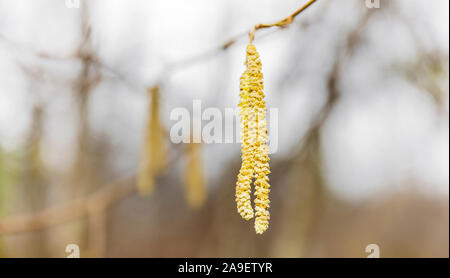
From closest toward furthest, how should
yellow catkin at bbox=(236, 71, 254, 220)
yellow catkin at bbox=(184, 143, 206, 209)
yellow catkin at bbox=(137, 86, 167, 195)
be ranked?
yellow catkin at bbox=(236, 71, 254, 220) → yellow catkin at bbox=(137, 86, 167, 195) → yellow catkin at bbox=(184, 143, 206, 209)

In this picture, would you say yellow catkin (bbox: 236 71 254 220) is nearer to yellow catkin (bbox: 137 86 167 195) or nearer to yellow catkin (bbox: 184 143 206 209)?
yellow catkin (bbox: 137 86 167 195)

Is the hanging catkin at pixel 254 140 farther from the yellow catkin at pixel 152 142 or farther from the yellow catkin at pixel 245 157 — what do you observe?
the yellow catkin at pixel 152 142

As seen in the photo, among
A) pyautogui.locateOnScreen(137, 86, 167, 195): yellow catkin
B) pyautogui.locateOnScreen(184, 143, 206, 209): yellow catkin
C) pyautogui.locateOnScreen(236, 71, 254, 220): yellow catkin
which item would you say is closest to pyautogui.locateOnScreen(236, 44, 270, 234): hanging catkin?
pyautogui.locateOnScreen(236, 71, 254, 220): yellow catkin

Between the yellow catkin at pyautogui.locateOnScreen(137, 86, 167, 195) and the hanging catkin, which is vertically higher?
the yellow catkin at pyautogui.locateOnScreen(137, 86, 167, 195)

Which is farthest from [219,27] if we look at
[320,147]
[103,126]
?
[103,126]

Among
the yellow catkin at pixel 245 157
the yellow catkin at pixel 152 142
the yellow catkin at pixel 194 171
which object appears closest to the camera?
the yellow catkin at pixel 245 157

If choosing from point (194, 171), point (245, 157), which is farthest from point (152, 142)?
point (245, 157)

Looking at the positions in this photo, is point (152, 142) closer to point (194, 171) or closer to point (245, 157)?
point (194, 171)

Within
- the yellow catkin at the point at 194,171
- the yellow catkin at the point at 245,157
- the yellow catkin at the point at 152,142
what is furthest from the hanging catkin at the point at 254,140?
the yellow catkin at the point at 194,171

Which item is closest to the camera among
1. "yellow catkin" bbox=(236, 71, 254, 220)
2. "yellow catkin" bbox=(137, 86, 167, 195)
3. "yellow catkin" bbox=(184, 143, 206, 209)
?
"yellow catkin" bbox=(236, 71, 254, 220)
